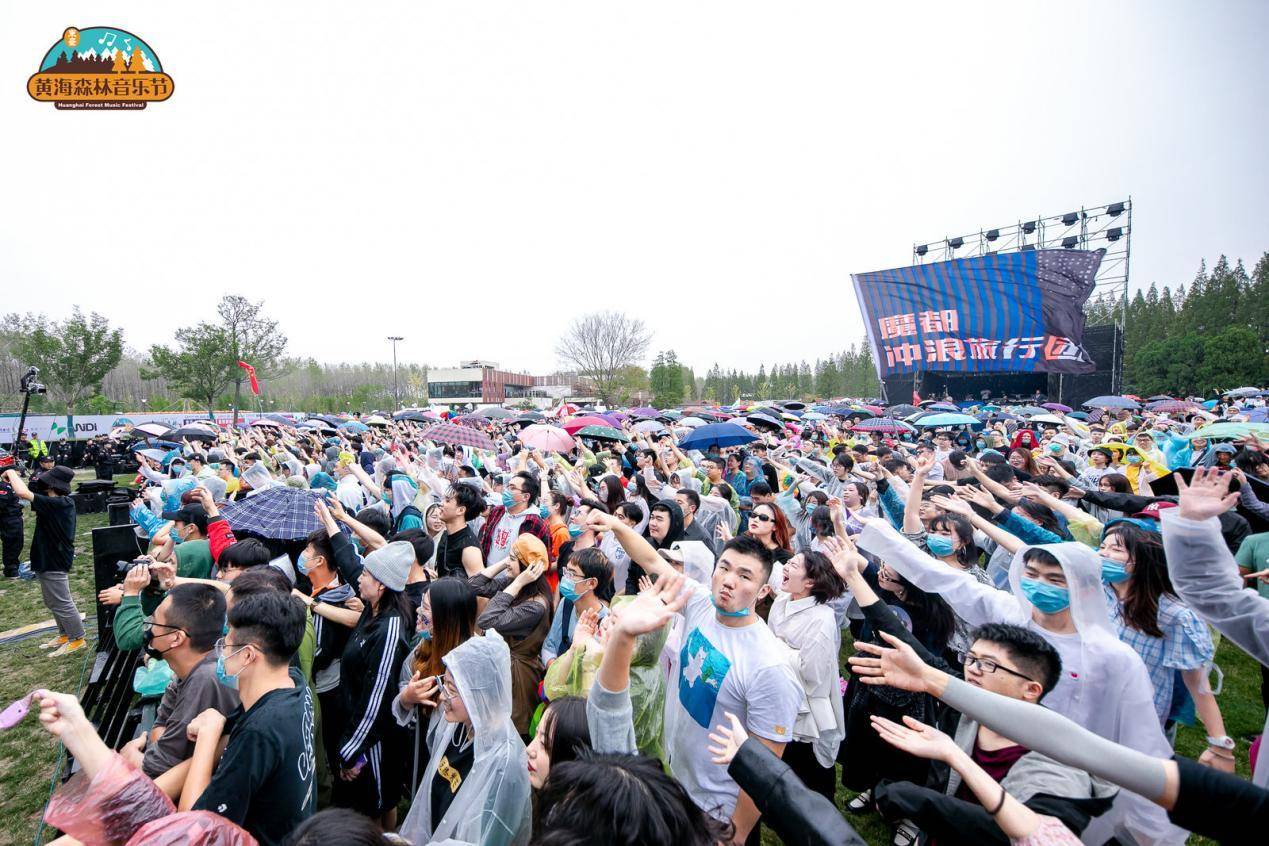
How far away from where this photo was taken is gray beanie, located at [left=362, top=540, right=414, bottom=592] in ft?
10.1

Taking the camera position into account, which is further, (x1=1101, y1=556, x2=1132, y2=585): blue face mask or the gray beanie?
the gray beanie

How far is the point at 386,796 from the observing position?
9.57 feet

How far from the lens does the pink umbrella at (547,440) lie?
1006 cm

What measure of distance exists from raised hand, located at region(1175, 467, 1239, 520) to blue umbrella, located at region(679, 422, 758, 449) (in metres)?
7.48

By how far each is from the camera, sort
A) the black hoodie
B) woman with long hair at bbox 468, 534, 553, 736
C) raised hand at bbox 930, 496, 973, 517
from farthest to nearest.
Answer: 1. the black hoodie
2. raised hand at bbox 930, 496, 973, 517
3. woman with long hair at bbox 468, 534, 553, 736

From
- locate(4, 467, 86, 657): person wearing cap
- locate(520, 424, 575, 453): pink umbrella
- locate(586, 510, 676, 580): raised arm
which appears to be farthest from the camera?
locate(520, 424, 575, 453): pink umbrella

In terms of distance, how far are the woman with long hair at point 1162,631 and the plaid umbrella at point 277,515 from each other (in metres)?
5.07

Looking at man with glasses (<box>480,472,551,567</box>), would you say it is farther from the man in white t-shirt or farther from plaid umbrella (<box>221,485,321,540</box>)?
the man in white t-shirt

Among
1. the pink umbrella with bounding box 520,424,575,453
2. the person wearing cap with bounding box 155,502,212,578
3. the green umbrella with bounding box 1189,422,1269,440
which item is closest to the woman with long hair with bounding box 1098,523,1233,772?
the green umbrella with bounding box 1189,422,1269,440

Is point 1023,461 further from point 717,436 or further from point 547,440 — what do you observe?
point 547,440

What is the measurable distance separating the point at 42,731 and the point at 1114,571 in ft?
25.8

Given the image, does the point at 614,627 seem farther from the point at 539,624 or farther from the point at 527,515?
the point at 527,515

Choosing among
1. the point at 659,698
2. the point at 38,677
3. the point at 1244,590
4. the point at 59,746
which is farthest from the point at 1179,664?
the point at 38,677

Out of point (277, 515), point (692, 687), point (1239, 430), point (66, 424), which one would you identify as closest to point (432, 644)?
point (692, 687)
